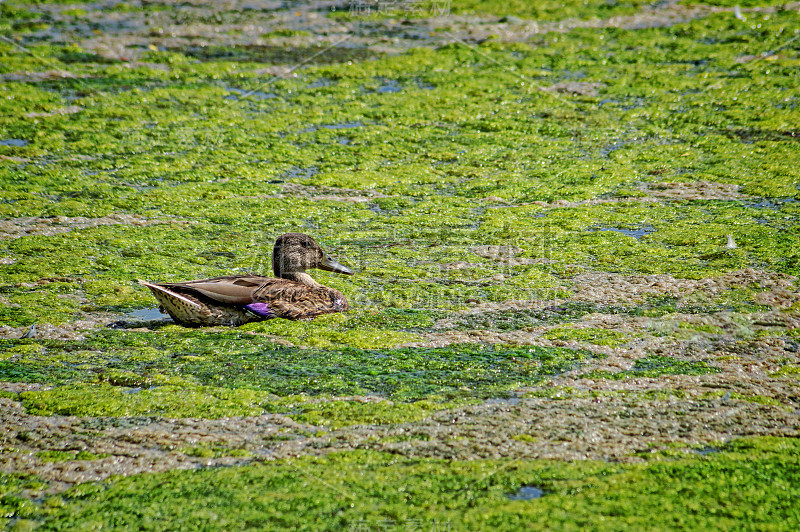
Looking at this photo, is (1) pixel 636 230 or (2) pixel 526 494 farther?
(1) pixel 636 230

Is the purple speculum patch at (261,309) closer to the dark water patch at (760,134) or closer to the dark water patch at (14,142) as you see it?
the dark water patch at (14,142)

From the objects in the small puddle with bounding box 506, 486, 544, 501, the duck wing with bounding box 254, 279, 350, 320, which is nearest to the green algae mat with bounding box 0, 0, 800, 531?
the small puddle with bounding box 506, 486, 544, 501

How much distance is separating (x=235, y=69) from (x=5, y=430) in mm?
7325

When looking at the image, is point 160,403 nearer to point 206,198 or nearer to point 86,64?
point 206,198

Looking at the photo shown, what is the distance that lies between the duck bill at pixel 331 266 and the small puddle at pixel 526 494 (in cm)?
291

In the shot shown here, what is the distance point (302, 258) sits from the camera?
5719 mm

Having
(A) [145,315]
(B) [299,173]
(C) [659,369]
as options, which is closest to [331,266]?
(A) [145,315]

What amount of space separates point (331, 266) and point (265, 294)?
2.14ft

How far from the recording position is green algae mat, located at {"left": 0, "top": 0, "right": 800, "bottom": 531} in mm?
3117

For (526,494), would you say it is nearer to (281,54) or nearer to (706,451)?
(706,451)

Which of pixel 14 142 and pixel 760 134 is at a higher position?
pixel 14 142

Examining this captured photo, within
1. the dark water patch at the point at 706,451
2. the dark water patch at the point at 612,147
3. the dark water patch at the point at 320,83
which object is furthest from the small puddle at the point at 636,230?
the dark water patch at the point at 320,83

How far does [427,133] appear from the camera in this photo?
337 inches

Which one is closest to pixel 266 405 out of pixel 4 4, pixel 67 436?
pixel 67 436
